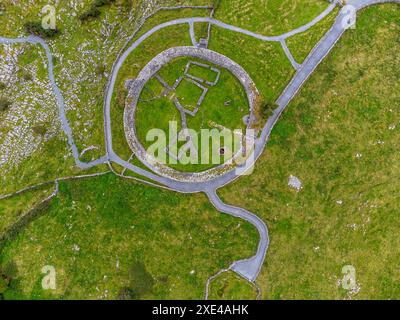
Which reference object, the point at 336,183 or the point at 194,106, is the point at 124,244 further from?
the point at 336,183

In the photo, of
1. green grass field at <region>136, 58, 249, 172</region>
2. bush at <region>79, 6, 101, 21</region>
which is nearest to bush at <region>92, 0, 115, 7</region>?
bush at <region>79, 6, 101, 21</region>

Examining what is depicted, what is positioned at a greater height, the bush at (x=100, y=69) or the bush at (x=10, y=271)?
the bush at (x=100, y=69)

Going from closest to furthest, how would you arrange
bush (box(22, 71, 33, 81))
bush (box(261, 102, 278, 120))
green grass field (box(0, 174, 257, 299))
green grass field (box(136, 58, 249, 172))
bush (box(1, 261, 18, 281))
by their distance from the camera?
bush (box(261, 102, 278, 120))
green grass field (box(0, 174, 257, 299))
green grass field (box(136, 58, 249, 172))
bush (box(1, 261, 18, 281))
bush (box(22, 71, 33, 81))

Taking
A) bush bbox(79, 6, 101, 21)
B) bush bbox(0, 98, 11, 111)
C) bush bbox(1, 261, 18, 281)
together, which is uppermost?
bush bbox(79, 6, 101, 21)

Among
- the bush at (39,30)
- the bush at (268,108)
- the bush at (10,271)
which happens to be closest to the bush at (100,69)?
the bush at (39,30)

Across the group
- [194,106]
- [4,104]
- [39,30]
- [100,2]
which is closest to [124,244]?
[194,106]

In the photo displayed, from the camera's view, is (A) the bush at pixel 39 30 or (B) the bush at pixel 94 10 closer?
(B) the bush at pixel 94 10

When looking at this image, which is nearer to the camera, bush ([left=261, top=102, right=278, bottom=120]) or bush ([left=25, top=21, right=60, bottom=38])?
bush ([left=261, top=102, right=278, bottom=120])

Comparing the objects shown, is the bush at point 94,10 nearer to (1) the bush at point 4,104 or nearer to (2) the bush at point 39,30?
(2) the bush at point 39,30

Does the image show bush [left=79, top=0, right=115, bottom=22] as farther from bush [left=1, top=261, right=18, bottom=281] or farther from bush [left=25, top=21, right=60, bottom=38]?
bush [left=1, top=261, right=18, bottom=281]
